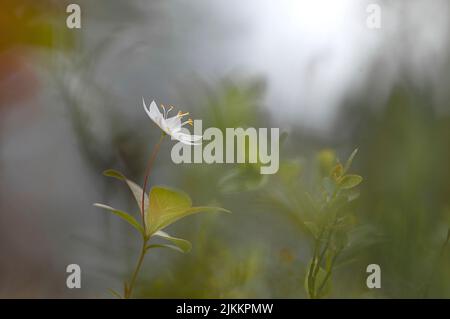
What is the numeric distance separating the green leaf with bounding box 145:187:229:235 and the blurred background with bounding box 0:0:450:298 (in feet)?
0.59

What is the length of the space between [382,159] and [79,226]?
1.72 feet

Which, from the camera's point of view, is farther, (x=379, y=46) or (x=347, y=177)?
(x=379, y=46)

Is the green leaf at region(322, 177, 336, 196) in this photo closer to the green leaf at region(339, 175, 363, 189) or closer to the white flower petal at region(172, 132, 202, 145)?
the green leaf at region(339, 175, 363, 189)

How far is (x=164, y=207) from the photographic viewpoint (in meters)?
0.70

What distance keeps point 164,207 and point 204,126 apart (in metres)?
0.22

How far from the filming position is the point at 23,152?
0.91 m

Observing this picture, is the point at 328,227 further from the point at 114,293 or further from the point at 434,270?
the point at 114,293

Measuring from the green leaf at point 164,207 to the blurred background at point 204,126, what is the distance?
0.18 m

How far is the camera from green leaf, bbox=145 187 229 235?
69 cm

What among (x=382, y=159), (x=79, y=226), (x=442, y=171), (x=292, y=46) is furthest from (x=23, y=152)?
(x=442, y=171)

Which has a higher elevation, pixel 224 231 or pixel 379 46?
pixel 379 46

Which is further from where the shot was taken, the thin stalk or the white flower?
the thin stalk

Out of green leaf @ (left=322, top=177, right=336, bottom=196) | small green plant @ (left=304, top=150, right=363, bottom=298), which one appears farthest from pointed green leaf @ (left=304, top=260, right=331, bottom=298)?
green leaf @ (left=322, top=177, right=336, bottom=196)
